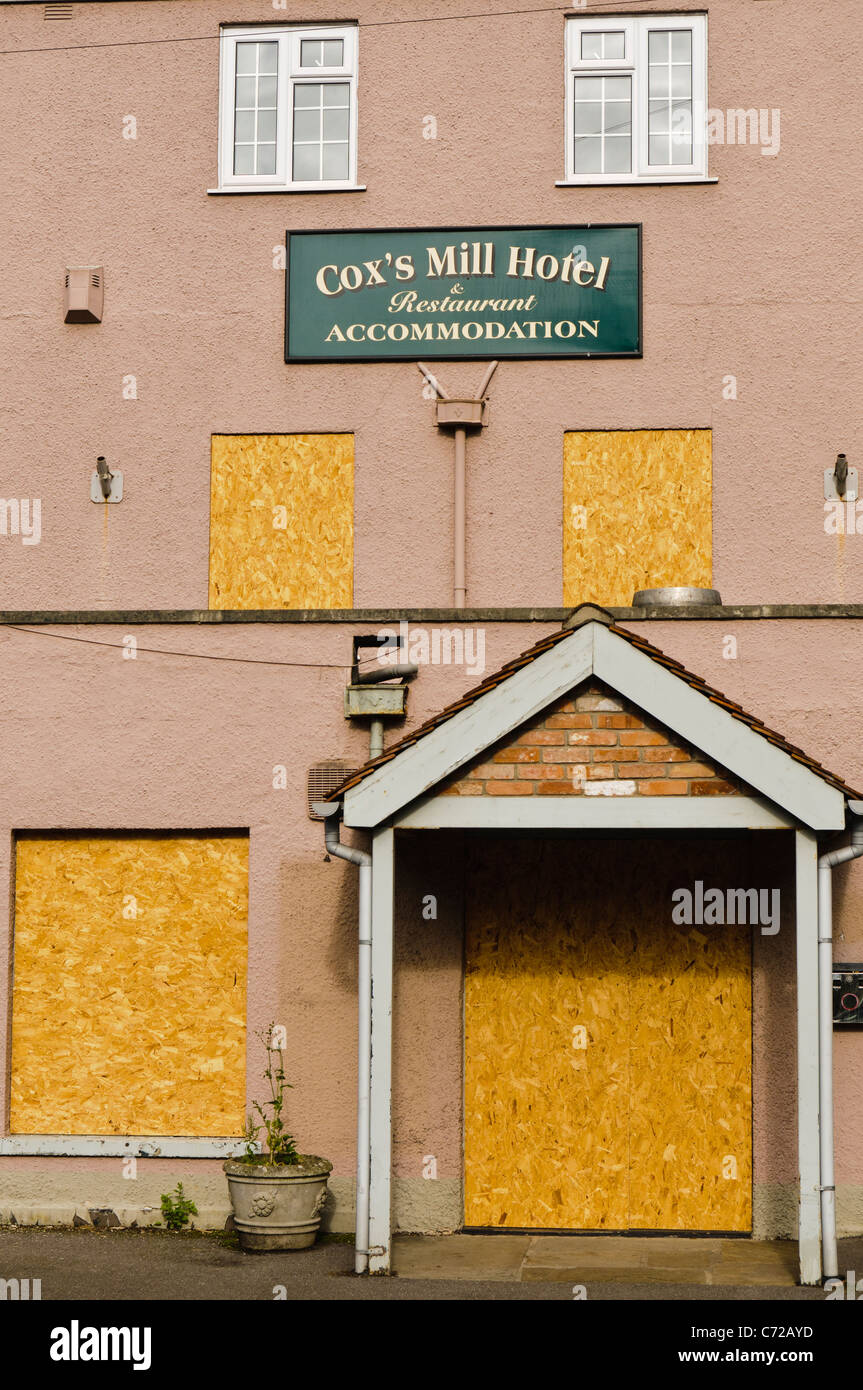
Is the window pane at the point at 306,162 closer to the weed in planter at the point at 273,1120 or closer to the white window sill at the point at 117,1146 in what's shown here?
the weed in planter at the point at 273,1120

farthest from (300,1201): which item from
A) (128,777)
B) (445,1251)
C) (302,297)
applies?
(302,297)

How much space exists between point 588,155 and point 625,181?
0.40 meters

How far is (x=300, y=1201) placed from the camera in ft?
34.1

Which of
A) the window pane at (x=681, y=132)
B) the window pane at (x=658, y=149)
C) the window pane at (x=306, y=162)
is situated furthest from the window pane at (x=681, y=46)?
the window pane at (x=306, y=162)

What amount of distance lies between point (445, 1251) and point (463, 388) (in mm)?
6216

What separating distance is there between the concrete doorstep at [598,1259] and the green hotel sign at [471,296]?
6341 millimetres

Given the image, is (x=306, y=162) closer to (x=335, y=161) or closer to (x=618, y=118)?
(x=335, y=161)

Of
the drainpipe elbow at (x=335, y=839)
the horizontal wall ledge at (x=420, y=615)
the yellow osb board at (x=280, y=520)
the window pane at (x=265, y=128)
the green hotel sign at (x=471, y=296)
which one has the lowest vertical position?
the drainpipe elbow at (x=335, y=839)

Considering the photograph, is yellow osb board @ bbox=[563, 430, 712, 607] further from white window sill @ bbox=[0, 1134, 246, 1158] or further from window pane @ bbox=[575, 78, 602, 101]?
white window sill @ bbox=[0, 1134, 246, 1158]

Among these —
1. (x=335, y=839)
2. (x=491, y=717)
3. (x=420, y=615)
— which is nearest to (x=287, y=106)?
(x=420, y=615)

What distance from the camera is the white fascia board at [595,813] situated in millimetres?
9375

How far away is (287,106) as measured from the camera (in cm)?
1335
